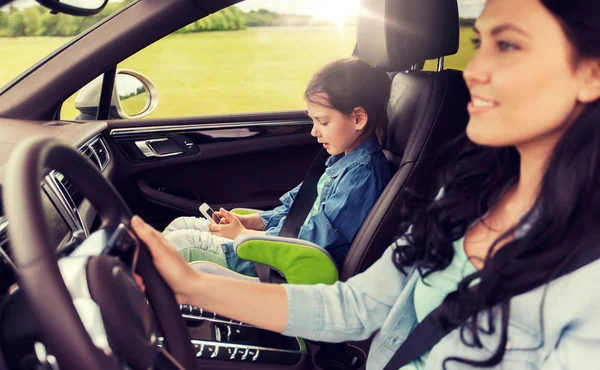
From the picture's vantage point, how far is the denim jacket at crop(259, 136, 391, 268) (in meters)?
1.76

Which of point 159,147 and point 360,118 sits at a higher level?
point 360,118

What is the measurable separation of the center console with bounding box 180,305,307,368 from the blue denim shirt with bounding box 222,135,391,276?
334 mm

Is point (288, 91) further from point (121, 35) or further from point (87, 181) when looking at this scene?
point (87, 181)

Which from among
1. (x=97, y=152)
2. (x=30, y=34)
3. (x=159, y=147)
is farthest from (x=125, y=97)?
(x=30, y=34)

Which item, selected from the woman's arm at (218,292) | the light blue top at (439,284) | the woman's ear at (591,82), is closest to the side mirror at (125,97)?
the woman's arm at (218,292)

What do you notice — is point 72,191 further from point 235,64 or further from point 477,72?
point 235,64

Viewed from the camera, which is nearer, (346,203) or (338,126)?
(346,203)

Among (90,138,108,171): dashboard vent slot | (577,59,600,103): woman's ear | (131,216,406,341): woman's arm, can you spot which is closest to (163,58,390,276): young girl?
(90,138,108,171): dashboard vent slot

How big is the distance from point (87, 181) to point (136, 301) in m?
0.21

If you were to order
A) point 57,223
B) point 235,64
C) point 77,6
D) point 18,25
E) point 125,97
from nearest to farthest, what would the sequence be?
1. point 57,223
2. point 77,6
3. point 125,97
4. point 18,25
5. point 235,64

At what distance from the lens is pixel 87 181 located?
0.92 meters

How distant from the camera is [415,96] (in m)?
1.74

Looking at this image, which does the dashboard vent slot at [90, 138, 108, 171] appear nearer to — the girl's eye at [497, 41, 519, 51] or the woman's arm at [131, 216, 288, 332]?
the woman's arm at [131, 216, 288, 332]

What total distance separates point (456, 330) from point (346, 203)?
0.78 metres
